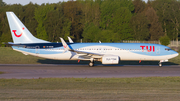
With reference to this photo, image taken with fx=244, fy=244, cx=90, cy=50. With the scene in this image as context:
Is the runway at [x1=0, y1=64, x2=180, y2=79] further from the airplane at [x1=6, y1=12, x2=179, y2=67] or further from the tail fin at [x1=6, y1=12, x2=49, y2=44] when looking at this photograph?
the tail fin at [x1=6, y1=12, x2=49, y2=44]

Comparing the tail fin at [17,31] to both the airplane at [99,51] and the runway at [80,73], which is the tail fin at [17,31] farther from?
the runway at [80,73]

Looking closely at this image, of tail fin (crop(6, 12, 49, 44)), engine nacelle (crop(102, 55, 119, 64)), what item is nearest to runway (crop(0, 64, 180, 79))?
engine nacelle (crop(102, 55, 119, 64))

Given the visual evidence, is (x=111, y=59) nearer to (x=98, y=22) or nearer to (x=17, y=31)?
(x=17, y=31)

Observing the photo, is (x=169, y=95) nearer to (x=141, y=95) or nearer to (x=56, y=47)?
(x=141, y=95)

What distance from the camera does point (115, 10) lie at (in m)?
102

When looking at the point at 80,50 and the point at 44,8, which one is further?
the point at 44,8

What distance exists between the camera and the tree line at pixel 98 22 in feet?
285

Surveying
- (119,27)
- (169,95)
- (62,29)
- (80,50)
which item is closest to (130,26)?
(119,27)

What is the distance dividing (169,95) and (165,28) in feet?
286

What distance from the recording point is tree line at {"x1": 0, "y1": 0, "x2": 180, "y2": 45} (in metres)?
86.8

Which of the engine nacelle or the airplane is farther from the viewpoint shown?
the airplane

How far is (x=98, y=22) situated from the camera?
100938 millimetres

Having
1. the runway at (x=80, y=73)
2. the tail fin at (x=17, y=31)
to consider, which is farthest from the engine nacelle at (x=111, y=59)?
the tail fin at (x=17, y=31)

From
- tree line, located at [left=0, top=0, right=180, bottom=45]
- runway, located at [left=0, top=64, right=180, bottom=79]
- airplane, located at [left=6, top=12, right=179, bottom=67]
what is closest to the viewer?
runway, located at [left=0, top=64, right=180, bottom=79]
